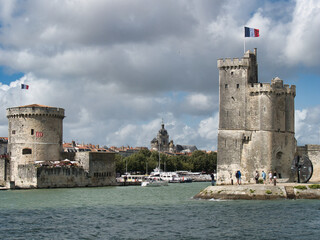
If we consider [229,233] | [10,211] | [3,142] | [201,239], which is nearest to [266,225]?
[229,233]

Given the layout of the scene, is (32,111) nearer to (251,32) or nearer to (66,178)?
(66,178)

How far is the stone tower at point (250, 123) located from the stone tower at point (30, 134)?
2262cm

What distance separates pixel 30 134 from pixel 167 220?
39.3 metres

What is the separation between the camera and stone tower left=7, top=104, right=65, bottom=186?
2589 inches

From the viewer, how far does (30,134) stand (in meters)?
65.8

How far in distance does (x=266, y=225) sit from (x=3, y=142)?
90.6 metres

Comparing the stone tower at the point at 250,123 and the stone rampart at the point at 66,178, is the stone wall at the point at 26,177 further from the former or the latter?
the stone tower at the point at 250,123

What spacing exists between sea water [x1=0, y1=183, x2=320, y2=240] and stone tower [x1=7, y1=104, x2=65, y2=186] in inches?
1046

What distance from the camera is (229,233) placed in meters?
25.4

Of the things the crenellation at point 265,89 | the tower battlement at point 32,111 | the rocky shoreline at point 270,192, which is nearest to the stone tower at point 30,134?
the tower battlement at point 32,111

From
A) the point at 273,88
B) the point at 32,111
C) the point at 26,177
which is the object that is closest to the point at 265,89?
the point at 273,88

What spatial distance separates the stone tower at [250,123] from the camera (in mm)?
52312

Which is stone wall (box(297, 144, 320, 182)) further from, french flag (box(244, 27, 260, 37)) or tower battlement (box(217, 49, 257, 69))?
french flag (box(244, 27, 260, 37))

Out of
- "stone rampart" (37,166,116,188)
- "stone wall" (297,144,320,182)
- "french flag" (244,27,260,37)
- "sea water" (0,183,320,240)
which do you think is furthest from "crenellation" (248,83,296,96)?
"stone rampart" (37,166,116,188)
